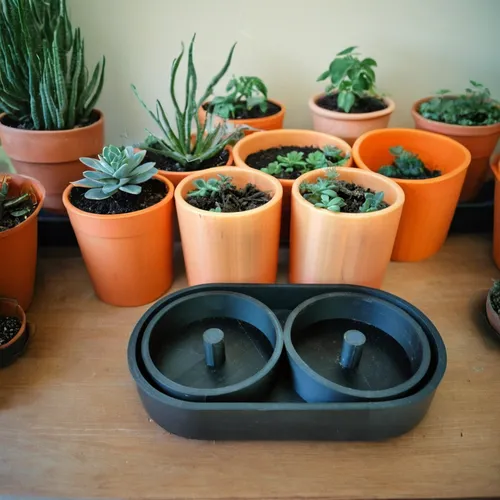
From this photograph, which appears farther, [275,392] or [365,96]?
[365,96]

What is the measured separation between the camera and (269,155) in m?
0.85

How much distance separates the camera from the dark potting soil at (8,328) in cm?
63

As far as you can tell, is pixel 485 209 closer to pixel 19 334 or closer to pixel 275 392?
pixel 275 392

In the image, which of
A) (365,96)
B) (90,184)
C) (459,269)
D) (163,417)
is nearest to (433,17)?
(365,96)

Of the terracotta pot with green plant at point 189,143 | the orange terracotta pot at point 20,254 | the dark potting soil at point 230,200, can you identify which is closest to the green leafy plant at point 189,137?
the terracotta pot with green plant at point 189,143

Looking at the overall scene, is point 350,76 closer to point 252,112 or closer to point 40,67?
point 252,112

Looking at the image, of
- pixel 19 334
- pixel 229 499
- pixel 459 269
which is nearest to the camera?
pixel 229 499

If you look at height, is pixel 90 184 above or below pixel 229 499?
above

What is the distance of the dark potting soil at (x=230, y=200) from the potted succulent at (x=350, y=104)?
253 mm

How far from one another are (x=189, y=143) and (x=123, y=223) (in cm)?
22

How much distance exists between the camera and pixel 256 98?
88cm

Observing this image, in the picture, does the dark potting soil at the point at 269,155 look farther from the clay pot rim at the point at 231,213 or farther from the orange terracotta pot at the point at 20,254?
the orange terracotta pot at the point at 20,254

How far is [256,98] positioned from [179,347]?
50 cm

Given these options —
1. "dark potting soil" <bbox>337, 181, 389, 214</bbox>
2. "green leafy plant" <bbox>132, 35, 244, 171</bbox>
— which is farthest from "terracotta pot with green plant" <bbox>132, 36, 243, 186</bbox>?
"dark potting soil" <bbox>337, 181, 389, 214</bbox>
